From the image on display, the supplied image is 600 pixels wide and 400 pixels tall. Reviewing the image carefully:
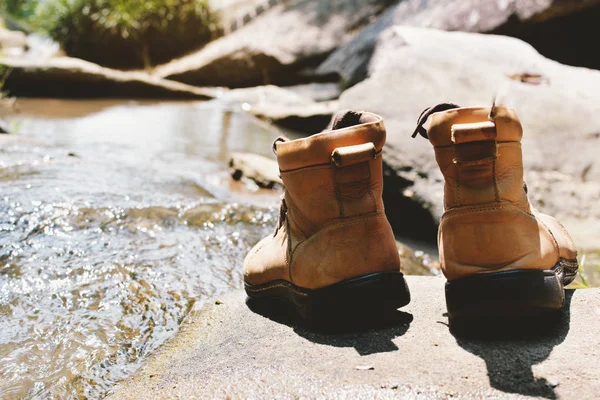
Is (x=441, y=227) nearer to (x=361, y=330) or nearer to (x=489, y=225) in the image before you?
(x=489, y=225)

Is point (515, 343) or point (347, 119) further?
point (347, 119)

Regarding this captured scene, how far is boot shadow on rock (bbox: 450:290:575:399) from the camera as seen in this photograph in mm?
1240

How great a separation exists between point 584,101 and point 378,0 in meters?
9.95

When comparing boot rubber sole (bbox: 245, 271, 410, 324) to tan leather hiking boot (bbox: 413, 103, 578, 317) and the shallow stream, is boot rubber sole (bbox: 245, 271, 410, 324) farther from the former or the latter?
the shallow stream

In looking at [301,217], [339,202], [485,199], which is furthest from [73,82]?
[485,199]

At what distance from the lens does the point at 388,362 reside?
141 cm

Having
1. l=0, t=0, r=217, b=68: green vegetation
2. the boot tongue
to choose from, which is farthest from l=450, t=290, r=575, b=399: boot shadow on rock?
l=0, t=0, r=217, b=68: green vegetation

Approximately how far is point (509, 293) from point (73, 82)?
9.98 metres

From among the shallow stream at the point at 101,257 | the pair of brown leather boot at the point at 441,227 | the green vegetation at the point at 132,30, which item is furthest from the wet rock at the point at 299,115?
the green vegetation at the point at 132,30

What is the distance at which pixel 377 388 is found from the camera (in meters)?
1.27

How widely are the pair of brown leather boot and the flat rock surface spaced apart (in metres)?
0.10

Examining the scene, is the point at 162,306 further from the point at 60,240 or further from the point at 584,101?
the point at 584,101

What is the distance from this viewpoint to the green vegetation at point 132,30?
50.3ft

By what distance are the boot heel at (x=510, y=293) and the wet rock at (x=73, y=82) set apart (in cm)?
925
